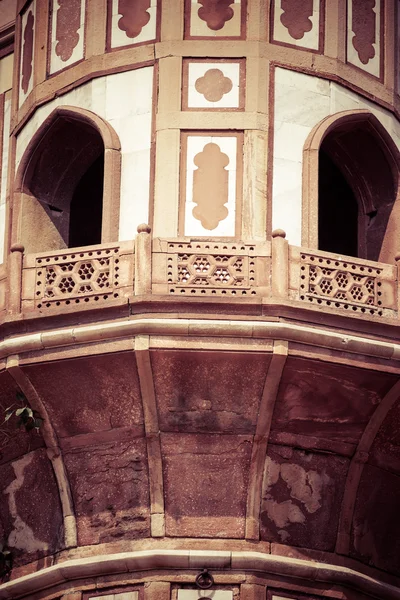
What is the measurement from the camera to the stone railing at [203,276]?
26.4 meters

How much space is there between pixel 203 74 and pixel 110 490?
4.26m

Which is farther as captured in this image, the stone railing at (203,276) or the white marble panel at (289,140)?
the white marble panel at (289,140)

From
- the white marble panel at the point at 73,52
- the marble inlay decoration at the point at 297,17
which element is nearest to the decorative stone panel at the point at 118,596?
the white marble panel at the point at 73,52

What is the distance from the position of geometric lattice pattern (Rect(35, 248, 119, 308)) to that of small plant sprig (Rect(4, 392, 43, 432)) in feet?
3.18

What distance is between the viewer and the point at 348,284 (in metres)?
26.8

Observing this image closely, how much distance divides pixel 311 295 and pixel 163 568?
2.95m

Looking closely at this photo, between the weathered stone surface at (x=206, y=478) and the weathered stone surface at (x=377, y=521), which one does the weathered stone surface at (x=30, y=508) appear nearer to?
the weathered stone surface at (x=206, y=478)

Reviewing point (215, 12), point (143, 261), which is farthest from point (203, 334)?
point (215, 12)

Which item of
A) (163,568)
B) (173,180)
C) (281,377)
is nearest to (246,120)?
(173,180)

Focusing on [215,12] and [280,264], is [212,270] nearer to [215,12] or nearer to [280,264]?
[280,264]

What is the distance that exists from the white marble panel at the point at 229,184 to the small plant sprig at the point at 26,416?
2.27 meters

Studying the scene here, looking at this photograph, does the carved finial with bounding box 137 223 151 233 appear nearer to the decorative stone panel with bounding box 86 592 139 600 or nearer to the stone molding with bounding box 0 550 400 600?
the stone molding with bounding box 0 550 400 600

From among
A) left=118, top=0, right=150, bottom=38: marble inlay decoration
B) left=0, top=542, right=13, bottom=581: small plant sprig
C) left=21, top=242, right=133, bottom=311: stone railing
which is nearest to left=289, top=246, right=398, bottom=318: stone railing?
left=21, top=242, right=133, bottom=311: stone railing

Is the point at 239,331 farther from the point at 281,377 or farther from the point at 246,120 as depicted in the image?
the point at 246,120
